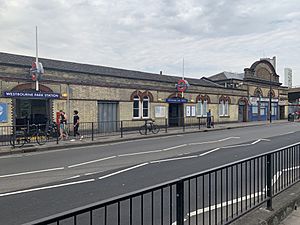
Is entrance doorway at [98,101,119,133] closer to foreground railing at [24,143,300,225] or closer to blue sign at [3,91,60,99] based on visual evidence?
blue sign at [3,91,60,99]

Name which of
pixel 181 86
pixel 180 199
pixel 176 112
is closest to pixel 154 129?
pixel 181 86

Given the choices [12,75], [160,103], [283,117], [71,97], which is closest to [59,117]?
[71,97]

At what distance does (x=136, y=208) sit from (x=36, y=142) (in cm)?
1280

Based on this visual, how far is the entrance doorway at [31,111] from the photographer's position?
17781 millimetres

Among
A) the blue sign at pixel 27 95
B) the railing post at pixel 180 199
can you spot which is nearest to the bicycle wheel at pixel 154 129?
the blue sign at pixel 27 95

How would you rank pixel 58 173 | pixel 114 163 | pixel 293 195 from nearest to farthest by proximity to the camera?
pixel 293 195, pixel 58 173, pixel 114 163

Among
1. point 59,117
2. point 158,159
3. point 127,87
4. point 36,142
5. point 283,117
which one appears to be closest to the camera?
point 158,159

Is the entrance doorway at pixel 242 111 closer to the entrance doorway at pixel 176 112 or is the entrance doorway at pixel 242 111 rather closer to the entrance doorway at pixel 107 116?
the entrance doorway at pixel 176 112

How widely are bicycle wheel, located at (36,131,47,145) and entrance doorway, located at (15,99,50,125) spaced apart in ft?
7.82

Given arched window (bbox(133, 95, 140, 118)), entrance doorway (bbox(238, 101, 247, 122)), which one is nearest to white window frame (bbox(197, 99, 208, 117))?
arched window (bbox(133, 95, 140, 118))

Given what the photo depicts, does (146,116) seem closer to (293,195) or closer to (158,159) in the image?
(158,159)

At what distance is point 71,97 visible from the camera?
20.0m

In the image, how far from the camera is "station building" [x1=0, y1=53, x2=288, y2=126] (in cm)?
1730

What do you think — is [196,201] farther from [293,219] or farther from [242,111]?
[242,111]
